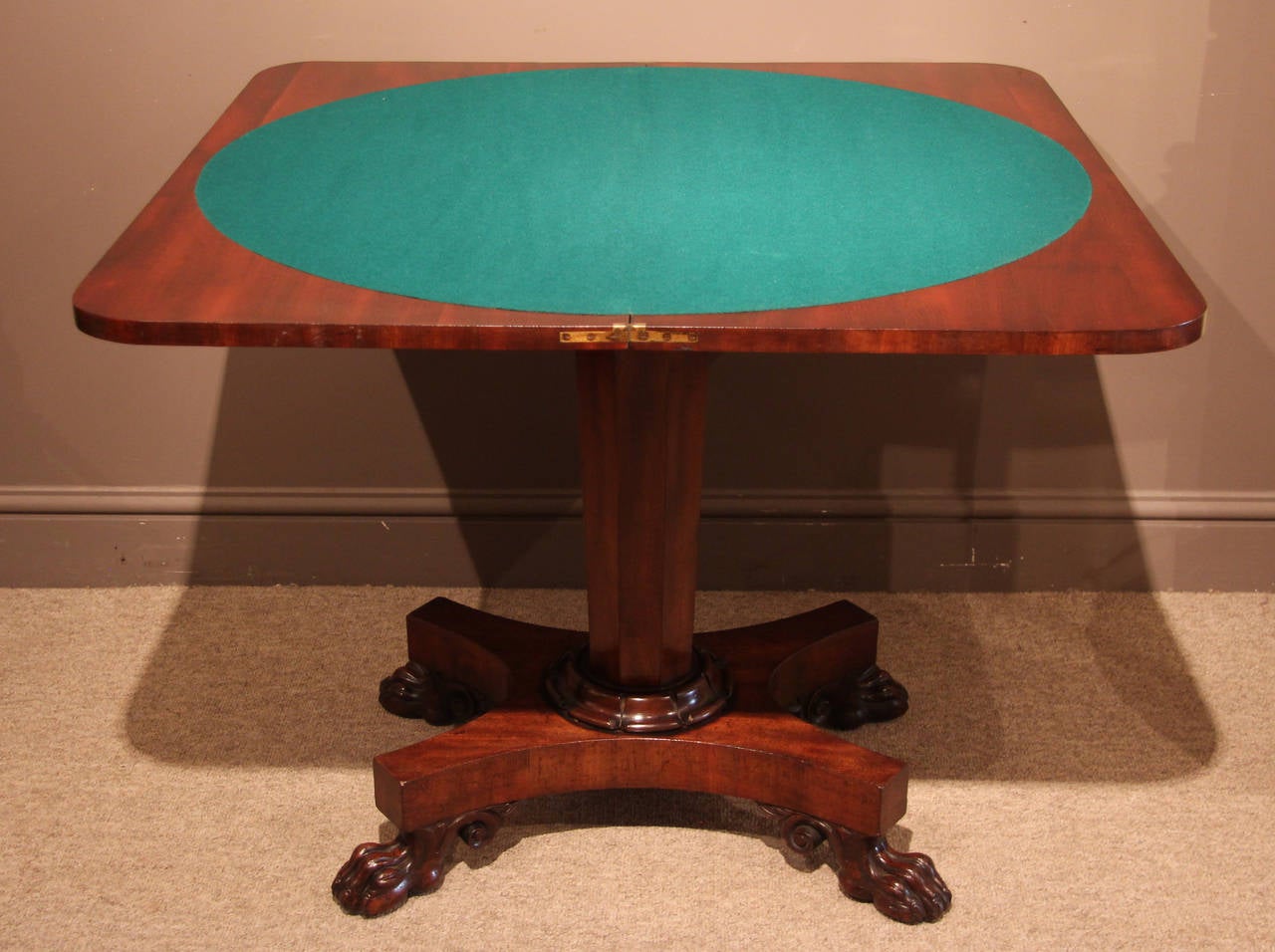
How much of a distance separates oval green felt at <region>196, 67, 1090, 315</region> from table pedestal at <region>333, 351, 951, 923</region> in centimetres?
22

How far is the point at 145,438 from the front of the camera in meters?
2.39

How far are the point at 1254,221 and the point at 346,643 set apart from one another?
1.49m

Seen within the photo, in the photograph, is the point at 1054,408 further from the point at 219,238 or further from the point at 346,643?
the point at 219,238

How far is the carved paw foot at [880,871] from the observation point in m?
1.71

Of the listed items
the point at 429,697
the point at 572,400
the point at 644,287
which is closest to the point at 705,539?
the point at 572,400

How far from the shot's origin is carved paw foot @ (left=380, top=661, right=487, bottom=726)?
2070 millimetres

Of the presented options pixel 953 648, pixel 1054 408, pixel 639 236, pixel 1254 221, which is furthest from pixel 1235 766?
pixel 639 236

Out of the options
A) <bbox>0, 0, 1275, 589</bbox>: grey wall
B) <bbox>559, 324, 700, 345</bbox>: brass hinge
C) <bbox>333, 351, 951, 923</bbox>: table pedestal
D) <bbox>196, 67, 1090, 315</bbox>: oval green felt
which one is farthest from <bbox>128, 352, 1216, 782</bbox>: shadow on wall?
<bbox>559, 324, 700, 345</bbox>: brass hinge

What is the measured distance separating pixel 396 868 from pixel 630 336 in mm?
807

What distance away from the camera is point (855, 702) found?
2061mm

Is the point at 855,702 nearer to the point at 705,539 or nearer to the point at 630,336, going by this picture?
the point at 705,539

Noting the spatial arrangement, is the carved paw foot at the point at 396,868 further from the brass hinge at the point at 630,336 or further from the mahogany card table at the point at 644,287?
the brass hinge at the point at 630,336

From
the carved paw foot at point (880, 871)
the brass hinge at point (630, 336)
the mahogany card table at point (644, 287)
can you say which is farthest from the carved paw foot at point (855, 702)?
the brass hinge at point (630, 336)

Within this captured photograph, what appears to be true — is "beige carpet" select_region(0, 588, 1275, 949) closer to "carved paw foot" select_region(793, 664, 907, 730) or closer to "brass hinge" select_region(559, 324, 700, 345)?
"carved paw foot" select_region(793, 664, 907, 730)
